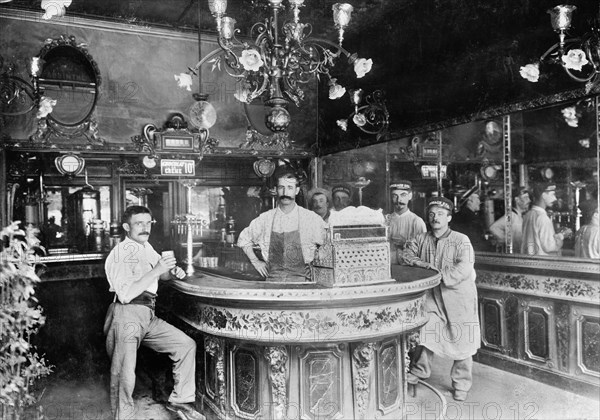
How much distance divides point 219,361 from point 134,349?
662 mm

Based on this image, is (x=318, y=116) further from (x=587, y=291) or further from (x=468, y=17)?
(x=587, y=291)

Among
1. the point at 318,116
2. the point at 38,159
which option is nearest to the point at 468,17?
the point at 318,116

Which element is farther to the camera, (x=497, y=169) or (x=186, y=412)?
(x=497, y=169)

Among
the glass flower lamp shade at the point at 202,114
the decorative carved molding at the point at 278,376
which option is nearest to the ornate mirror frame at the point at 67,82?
the glass flower lamp shade at the point at 202,114

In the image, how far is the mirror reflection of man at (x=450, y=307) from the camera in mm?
4590

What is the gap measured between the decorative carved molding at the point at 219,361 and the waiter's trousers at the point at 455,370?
6.46ft

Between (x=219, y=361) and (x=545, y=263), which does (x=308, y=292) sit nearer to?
(x=219, y=361)

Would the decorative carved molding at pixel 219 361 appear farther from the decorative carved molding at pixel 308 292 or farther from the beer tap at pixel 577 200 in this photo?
the beer tap at pixel 577 200

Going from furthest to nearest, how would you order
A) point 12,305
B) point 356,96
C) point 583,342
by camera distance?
point 356,96 < point 583,342 < point 12,305

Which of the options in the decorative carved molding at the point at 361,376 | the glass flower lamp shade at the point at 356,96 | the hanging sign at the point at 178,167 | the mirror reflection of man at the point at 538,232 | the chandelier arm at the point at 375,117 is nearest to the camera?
the decorative carved molding at the point at 361,376

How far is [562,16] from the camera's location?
3604mm

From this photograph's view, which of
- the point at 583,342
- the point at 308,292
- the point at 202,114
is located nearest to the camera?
the point at 308,292

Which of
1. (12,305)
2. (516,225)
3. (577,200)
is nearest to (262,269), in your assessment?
(12,305)

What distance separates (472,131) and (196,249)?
5288mm
